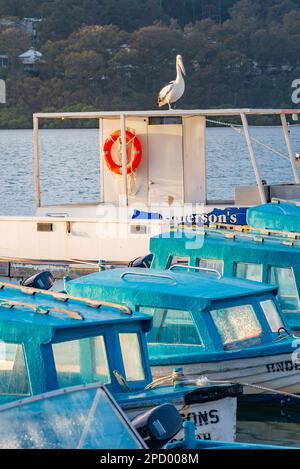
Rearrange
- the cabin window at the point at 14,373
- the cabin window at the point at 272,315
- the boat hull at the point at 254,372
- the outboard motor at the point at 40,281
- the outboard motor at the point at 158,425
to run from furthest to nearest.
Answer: the outboard motor at the point at 40,281
the cabin window at the point at 272,315
the boat hull at the point at 254,372
the cabin window at the point at 14,373
the outboard motor at the point at 158,425

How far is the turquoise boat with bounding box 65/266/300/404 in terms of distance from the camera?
1395 centimetres

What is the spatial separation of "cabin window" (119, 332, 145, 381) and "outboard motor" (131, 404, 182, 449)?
2.05 metres

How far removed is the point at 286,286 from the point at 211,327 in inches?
111

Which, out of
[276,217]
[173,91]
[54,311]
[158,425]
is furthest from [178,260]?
[173,91]

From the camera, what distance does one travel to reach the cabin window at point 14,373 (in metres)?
11.3

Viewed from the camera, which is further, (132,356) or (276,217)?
(276,217)

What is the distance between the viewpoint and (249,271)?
1689 centimetres

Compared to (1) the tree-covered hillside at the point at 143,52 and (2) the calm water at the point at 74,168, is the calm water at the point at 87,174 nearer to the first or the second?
(2) the calm water at the point at 74,168

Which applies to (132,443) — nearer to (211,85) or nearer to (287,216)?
(287,216)

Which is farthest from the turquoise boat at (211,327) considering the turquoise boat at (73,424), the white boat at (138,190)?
the white boat at (138,190)

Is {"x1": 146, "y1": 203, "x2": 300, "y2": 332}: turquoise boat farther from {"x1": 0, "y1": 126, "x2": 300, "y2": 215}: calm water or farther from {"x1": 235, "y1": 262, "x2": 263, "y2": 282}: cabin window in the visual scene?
{"x1": 0, "y1": 126, "x2": 300, "y2": 215}: calm water

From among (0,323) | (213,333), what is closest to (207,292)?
(213,333)

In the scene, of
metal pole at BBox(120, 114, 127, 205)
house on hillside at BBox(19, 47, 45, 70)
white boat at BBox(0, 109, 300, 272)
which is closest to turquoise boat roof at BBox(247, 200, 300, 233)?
white boat at BBox(0, 109, 300, 272)

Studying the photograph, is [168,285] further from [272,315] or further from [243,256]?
[243,256]
